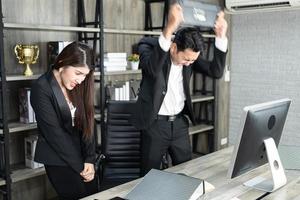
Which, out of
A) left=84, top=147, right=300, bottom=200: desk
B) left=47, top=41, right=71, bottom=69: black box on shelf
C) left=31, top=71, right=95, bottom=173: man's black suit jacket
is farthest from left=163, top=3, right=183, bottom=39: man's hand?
left=47, top=41, right=71, bottom=69: black box on shelf

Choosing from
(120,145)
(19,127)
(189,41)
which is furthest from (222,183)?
(19,127)

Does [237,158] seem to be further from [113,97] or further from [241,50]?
[241,50]

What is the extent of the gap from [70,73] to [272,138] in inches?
43.3

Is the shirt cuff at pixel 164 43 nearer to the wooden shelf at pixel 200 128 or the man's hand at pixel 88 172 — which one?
the man's hand at pixel 88 172

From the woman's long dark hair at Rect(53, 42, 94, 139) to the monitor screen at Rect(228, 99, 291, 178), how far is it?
34.8 inches

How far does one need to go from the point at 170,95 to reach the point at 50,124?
837 millimetres

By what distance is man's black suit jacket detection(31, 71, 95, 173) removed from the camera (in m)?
1.94

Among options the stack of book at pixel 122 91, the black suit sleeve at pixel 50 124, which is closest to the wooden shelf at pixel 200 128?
the stack of book at pixel 122 91

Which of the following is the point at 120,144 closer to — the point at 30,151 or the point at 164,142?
the point at 164,142

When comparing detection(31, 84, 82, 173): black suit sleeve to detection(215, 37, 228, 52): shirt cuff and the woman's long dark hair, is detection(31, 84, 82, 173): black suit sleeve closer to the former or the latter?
the woman's long dark hair

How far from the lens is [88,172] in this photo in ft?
6.98

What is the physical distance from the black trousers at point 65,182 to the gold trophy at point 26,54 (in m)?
0.96

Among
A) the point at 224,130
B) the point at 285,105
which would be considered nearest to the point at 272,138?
the point at 285,105

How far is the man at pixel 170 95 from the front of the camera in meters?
2.27
